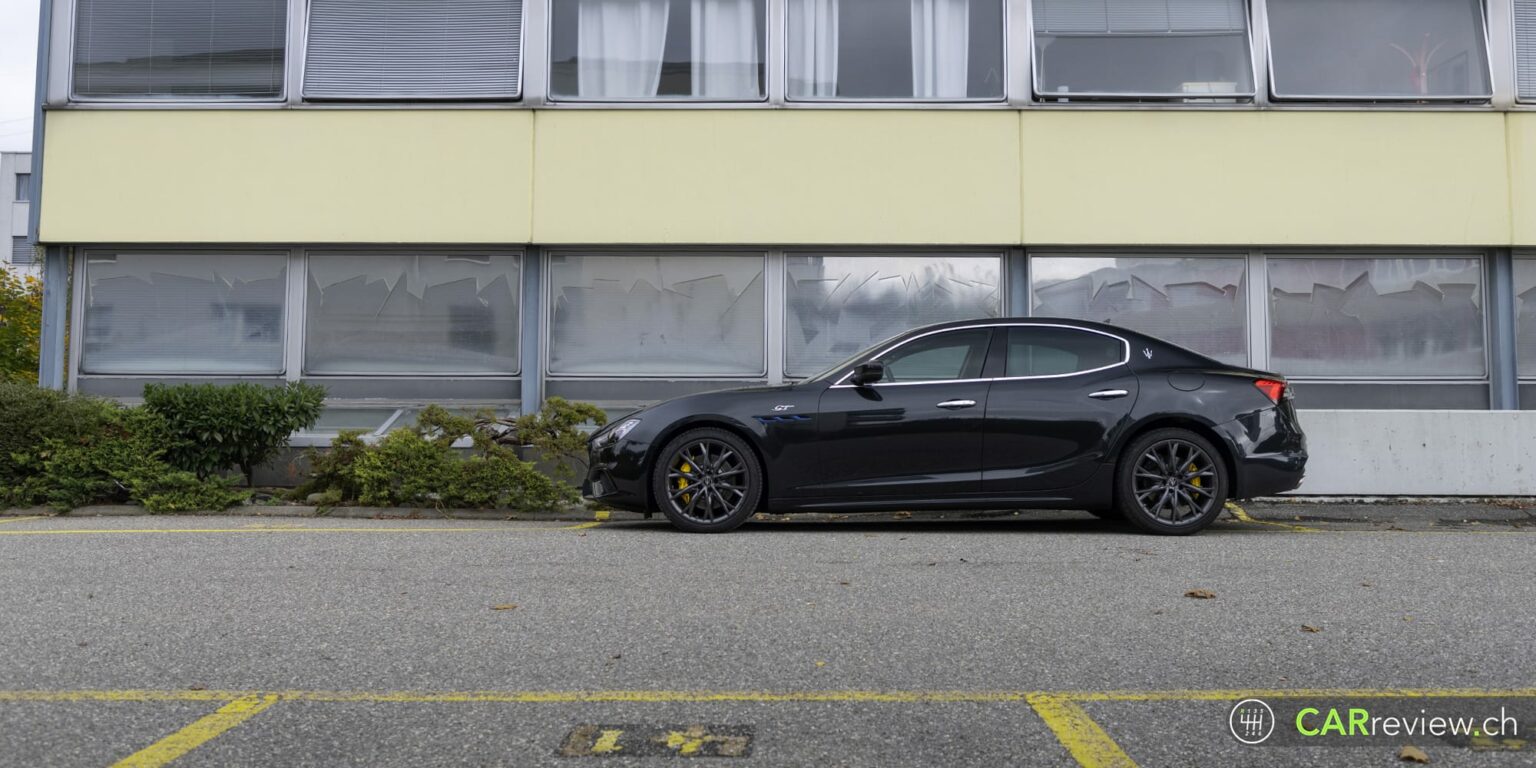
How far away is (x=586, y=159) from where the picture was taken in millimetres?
12758

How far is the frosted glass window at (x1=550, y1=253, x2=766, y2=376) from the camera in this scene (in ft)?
42.3

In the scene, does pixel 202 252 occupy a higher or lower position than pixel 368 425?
higher

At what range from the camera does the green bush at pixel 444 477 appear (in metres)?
10.0

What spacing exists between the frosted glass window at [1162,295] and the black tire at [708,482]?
5.54m

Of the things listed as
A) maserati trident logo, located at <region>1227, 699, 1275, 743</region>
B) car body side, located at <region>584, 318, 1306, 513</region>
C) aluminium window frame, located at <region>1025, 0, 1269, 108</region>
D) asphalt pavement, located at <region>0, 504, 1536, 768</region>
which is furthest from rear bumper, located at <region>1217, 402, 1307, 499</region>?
aluminium window frame, located at <region>1025, 0, 1269, 108</region>

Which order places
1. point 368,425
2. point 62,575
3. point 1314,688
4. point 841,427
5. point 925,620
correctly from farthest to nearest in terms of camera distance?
point 368,425 → point 841,427 → point 62,575 → point 925,620 → point 1314,688

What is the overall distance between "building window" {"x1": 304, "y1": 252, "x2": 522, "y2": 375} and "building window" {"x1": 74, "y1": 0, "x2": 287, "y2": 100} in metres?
2.02

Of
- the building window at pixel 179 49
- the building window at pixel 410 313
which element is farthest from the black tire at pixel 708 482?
the building window at pixel 179 49

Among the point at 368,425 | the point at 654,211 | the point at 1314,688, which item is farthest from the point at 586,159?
the point at 1314,688

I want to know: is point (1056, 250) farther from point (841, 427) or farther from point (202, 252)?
point (202, 252)

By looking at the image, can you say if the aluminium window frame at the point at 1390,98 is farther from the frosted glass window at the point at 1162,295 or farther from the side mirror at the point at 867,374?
the side mirror at the point at 867,374

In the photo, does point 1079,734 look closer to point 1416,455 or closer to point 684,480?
point 684,480

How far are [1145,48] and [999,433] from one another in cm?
628

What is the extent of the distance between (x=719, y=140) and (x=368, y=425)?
4.55 meters
